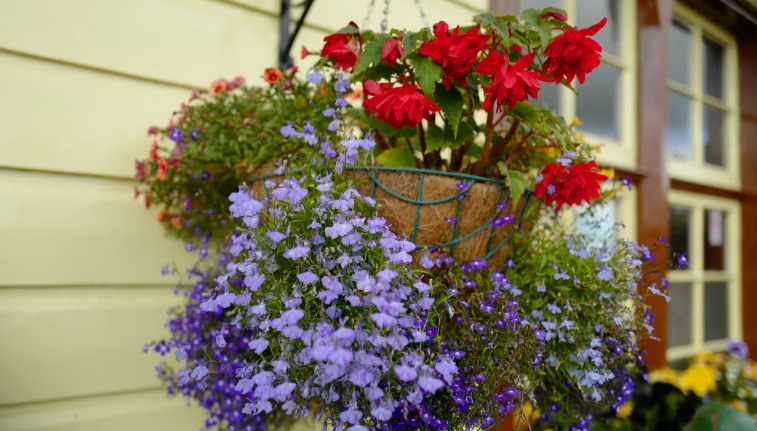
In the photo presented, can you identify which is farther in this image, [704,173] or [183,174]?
[704,173]

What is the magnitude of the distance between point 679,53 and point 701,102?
295 mm

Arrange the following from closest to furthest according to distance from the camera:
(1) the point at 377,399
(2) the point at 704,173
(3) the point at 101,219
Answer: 1. (1) the point at 377,399
2. (3) the point at 101,219
3. (2) the point at 704,173

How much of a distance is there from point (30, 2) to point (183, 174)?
→ 0.45 meters

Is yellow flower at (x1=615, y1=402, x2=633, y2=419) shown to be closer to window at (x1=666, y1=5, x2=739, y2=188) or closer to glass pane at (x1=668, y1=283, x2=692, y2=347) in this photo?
glass pane at (x1=668, y1=283, x2=692, y2=347)

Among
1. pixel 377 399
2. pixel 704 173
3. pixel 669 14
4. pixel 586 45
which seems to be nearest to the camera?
pixel 377 399

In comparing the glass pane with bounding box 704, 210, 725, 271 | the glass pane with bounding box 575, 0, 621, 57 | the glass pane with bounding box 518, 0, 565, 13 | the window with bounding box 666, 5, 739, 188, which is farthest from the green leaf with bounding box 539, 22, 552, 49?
the glass pane with bounding box 704, 210, 725, 271

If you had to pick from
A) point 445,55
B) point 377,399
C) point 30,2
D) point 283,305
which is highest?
point 30,2

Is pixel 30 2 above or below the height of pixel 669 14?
below

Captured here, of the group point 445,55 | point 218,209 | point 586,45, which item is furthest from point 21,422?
point 586,45

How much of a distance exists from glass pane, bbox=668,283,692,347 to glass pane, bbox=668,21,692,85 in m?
1.02

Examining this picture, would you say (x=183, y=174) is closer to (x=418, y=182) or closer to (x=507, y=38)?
A: (x=418, y=182)

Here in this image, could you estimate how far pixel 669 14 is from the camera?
2377 millimetres

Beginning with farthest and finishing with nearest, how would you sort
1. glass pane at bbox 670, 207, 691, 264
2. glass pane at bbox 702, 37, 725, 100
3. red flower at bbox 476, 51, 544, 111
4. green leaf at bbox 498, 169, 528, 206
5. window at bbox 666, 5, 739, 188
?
glass pane at bbox 702, 37, 725, 100 → window at bbox 666, 5, 739, 188 → glass pane at bbox 670, 207, 691, 264 → green leaf at bbox 498, 169, 528, 206 → red flower at bbox 476, 51, 544, 111

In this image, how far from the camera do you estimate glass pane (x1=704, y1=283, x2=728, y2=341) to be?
2.88m
